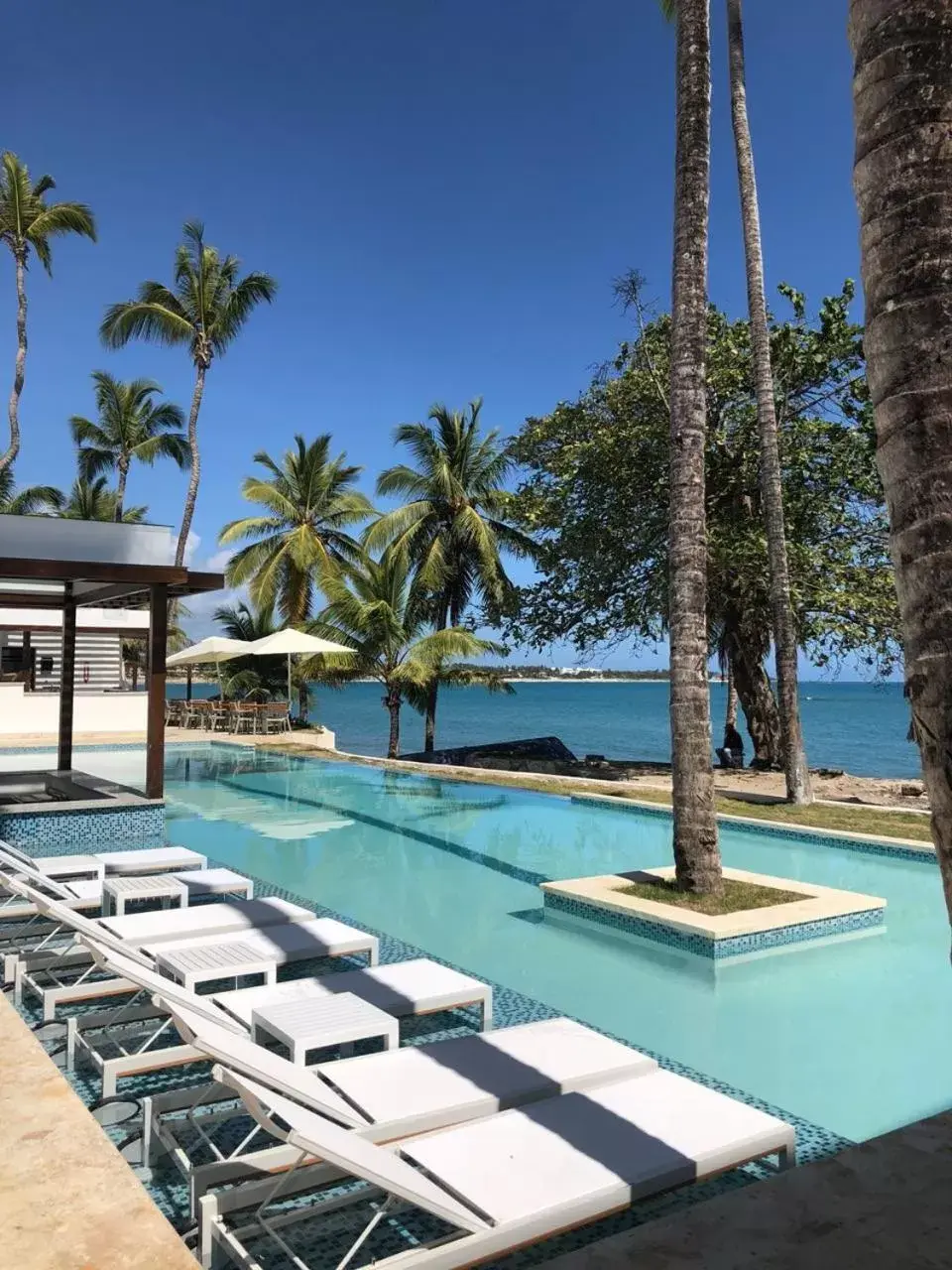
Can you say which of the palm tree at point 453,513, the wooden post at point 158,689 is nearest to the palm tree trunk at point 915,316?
the wooden post at point 158,689

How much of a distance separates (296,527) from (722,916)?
2513 cm

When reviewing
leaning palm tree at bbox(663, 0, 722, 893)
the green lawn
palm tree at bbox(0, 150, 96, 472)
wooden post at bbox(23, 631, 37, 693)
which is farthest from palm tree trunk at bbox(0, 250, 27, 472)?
A: the green lawn

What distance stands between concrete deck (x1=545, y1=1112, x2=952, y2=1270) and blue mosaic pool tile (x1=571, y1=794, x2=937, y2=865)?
760 cm

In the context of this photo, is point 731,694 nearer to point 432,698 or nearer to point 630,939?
point 432,698

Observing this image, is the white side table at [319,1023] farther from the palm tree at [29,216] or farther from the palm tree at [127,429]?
the palm tree at [127,429]

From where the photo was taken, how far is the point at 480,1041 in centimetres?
408

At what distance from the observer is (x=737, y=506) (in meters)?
18.5

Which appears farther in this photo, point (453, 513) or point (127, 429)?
point (127, 429)

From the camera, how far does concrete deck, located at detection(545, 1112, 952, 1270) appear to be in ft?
7.54

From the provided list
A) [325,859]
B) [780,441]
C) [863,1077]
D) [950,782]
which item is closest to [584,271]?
[780,441]

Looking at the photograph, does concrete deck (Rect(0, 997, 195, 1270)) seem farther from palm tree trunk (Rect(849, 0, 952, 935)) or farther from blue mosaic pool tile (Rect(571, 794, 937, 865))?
blue mosaic pool tile (Rect(571, 794, 937, 865))

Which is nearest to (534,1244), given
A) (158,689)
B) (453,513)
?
(158,689)

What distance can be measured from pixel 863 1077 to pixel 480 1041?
2135mm

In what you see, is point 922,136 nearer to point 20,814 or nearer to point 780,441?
point 20,814
